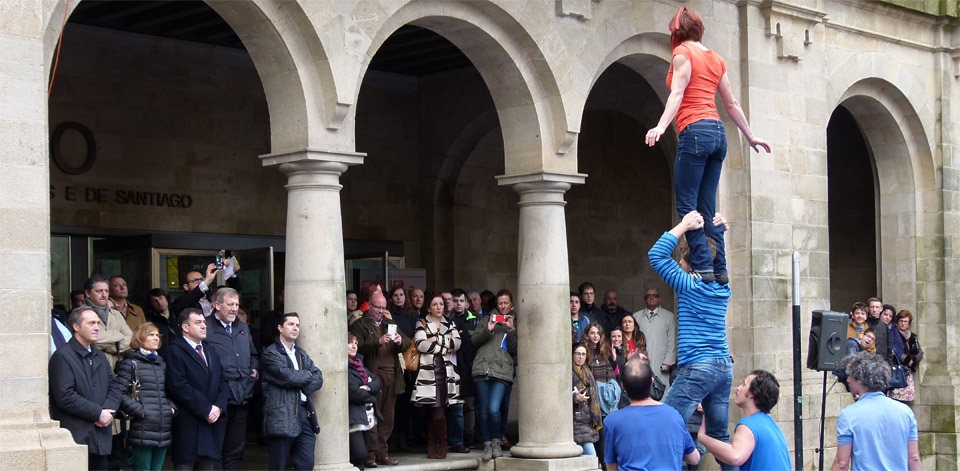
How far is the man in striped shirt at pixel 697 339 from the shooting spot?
635cm

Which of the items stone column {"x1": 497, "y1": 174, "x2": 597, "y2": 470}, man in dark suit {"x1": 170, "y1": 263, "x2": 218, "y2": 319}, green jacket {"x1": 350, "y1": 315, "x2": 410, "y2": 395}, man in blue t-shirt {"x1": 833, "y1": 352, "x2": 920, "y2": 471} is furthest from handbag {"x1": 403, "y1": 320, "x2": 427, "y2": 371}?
man in blue t-shirt {"x1": 833, "y1": 352, "x2": 920, "y2": 471}

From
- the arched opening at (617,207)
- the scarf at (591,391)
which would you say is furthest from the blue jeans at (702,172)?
the arched opening at (617,207)

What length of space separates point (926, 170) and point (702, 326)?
11520mm

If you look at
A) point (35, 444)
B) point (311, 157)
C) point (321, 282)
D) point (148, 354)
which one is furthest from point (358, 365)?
point (35, 444)

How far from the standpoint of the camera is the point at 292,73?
10.3 meters

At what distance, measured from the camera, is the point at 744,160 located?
14.0m

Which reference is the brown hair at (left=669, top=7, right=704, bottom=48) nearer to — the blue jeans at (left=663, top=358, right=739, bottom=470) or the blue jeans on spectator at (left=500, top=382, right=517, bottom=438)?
the blue jeans at (left=663, top=358, right=739, bottom=470)

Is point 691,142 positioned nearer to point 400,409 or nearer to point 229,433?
point 229,433

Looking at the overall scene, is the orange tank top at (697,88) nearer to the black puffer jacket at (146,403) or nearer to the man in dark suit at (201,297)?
the black puffer jacket at (146,403)

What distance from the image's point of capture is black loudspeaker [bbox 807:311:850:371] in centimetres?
977

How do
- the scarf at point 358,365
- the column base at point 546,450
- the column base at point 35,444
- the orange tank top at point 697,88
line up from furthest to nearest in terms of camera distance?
the column base at point 546,450
the scarf at point 358,365
the column base at point 35,444
the orange tank top at point 697,88

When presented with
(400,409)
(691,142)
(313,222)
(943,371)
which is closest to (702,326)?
(691,142)

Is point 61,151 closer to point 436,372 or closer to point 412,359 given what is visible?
point 412,359

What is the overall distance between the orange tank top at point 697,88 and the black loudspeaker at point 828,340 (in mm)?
3379
